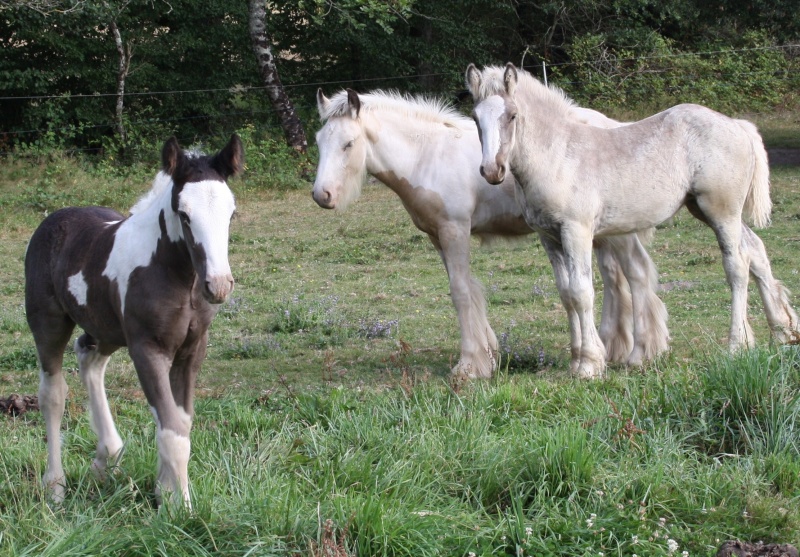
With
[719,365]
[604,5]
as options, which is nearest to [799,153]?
[604,5]

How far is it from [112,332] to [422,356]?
3440 millimetres

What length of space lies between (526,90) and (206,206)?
3.37 meters

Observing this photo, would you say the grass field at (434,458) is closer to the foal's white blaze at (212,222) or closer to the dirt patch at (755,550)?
the dirt patch at (755,550)

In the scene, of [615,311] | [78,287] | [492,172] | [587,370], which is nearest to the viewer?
[78,287]

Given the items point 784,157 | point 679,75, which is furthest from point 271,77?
point 784,157

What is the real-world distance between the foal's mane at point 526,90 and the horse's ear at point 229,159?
2.63 m

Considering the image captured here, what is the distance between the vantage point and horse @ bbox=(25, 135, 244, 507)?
13.8 ft

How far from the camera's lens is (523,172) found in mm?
6633

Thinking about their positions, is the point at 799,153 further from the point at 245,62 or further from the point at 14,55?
the point at 14,55

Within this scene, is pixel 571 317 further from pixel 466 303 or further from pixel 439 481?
pixel 439 481

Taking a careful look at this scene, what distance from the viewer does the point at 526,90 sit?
6.78 metres

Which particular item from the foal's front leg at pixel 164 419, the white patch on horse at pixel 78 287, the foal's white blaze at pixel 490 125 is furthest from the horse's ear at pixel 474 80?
the foal's front leg at pixel 164 419

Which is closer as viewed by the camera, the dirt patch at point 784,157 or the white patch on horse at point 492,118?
the white patch on horse at point 492,118

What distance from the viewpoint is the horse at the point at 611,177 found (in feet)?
21.5
